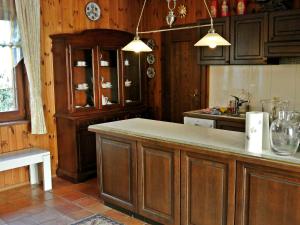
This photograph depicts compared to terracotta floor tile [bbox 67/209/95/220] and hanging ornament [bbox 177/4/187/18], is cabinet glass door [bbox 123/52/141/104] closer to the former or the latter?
hanging ornament [bbox 177/4/187/18]

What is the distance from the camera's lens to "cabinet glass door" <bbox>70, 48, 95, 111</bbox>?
15.2 ft

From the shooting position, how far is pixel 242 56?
4.34 m

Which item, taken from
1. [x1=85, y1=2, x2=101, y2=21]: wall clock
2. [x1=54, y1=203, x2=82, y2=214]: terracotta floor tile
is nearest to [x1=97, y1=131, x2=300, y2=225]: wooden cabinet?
[x1=54, y1=203, x2=82, y2=214]: terracotta floor tile

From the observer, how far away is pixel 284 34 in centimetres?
389

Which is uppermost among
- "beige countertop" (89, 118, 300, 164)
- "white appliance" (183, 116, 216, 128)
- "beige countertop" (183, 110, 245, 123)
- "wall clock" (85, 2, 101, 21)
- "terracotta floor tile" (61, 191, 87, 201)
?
"wall clock" (85, 2, 101, 21)

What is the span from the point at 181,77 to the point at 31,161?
2.69 meters

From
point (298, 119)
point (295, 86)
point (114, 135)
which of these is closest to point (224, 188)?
point (298, 119)

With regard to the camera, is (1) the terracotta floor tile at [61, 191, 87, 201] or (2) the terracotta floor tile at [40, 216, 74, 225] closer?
(2) the terracotta floor tile at [40, 216, 74, 225]

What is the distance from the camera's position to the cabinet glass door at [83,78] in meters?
4.64

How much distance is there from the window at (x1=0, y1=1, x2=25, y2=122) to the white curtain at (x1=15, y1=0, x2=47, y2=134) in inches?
4.3

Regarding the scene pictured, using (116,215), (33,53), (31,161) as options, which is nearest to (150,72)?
(33,53)

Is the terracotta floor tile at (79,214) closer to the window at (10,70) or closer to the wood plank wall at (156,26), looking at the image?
the window at (10,70)

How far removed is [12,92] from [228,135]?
2996 millimetres

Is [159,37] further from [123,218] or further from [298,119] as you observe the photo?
[298,119]
